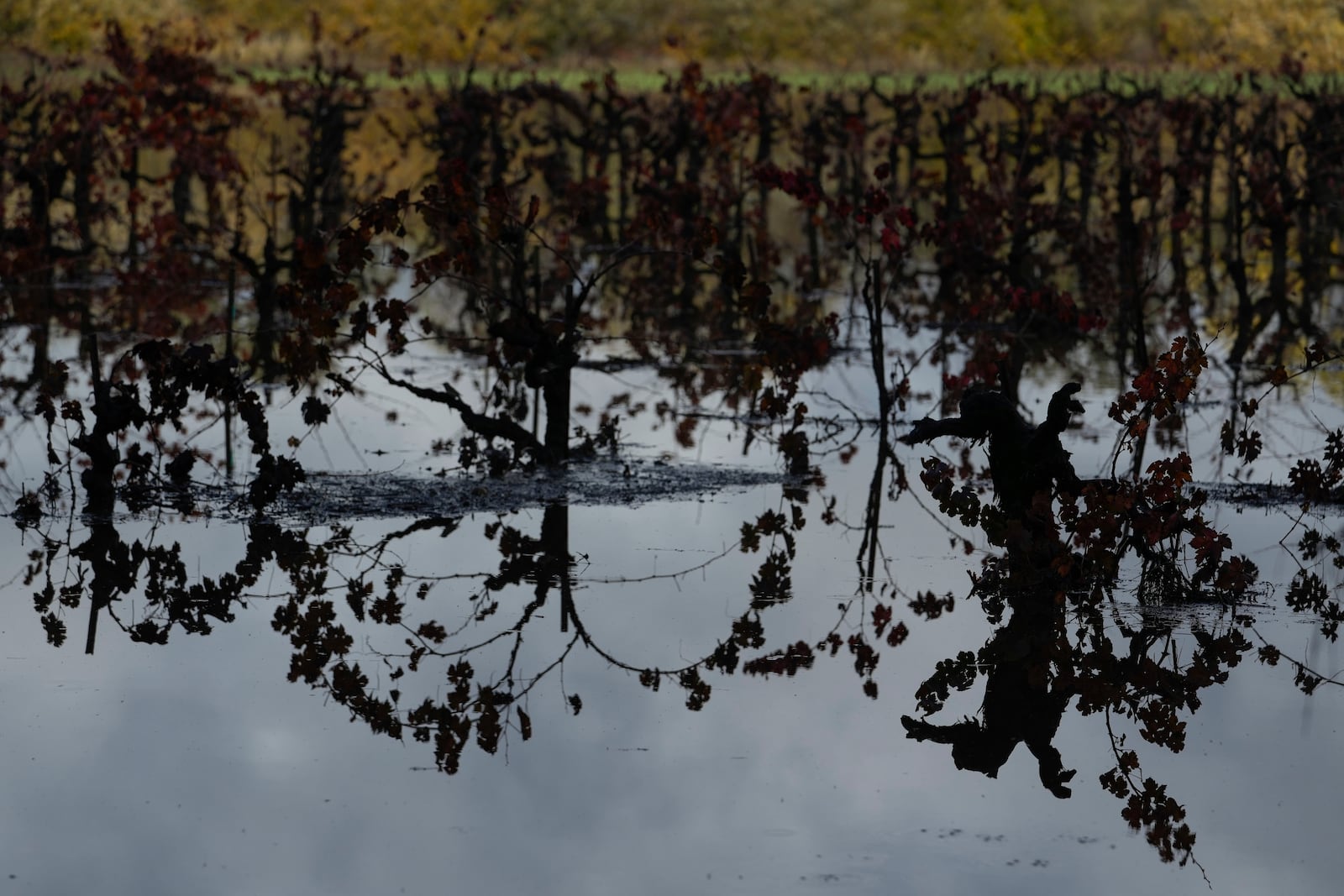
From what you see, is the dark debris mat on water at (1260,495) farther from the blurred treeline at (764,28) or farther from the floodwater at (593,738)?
the blurred treeline at (764,28)

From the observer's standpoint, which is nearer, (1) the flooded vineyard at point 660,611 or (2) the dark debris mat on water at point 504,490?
(1) the flooded vineyard at point 660,611

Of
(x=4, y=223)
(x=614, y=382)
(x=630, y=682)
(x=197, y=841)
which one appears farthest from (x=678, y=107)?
(x=197, y=841)

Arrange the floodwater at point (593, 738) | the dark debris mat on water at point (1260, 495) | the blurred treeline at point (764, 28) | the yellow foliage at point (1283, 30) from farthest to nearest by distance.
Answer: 1. the blurred treeline at point (764, 28)
2. the yellow foliage at point (1283, 30)
3. the dark debris mat on water at point (1260, 495)
4. the floodwater at point (593, 738)

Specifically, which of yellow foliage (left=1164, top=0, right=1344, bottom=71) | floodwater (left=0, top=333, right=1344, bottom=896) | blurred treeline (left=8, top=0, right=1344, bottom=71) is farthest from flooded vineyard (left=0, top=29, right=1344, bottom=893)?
blurred treeline (left=8, top=0, right=1344, bottom=71)

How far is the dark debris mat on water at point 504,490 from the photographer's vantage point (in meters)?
9.52

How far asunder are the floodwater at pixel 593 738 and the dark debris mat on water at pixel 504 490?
3.3 inches

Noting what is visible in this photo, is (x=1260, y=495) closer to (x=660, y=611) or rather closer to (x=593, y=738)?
(x=660, y=611)

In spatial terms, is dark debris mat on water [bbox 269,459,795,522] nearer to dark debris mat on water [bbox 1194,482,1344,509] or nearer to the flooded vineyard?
the flooded vineyard

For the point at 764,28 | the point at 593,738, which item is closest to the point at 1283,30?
the point at 764,28

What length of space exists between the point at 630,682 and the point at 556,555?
74.3 inches

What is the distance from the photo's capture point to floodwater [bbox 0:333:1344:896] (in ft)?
16.8

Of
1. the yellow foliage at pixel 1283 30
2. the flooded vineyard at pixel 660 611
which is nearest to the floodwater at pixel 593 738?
the flooded vineyard at pixel 660 611

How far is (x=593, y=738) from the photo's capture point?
6176 mm

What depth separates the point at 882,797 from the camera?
566 cm
